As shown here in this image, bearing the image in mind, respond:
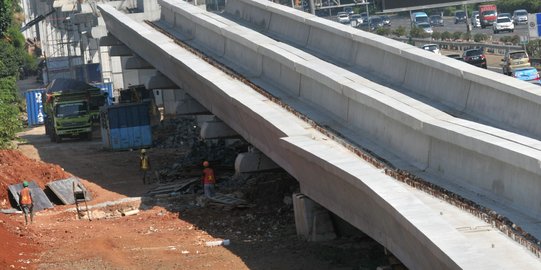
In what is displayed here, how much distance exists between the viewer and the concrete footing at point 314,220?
79.2 ft

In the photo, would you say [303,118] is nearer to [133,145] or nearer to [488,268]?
[488,268]

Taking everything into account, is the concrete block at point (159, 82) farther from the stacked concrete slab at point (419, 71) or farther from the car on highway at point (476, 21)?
the car on highway at point (476, 21)

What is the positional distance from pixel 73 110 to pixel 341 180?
38760 millimetres

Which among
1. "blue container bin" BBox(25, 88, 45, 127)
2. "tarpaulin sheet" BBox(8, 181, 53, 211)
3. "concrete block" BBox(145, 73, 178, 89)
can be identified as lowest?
"blue container bin" BBox(25, 88, 45, 127)

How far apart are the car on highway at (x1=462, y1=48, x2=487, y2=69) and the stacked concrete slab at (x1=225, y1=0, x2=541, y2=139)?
41.3ft

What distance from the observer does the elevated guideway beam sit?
14.3m

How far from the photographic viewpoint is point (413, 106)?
23.3m

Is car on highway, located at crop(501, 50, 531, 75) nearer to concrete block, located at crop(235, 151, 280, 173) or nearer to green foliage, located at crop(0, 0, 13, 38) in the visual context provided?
concrete block, located at crop(235, 151, 280, 173)

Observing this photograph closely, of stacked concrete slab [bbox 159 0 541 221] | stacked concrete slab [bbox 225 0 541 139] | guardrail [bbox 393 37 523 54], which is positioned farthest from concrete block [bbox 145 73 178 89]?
guardrail [bbox 393 37 523 54]

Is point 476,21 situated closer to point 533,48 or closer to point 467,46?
point 467,46

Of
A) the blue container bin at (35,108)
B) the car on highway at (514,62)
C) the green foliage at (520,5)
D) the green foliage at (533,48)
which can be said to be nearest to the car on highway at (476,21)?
the green foliage at (520,5)

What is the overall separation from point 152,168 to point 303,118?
17380 mm

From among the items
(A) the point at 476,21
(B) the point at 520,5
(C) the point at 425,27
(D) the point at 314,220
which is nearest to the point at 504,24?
(C) the point at 425,27

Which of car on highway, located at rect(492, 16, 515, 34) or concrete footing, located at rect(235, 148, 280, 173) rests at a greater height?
concrete footing, located at rect(235, 148, 280, 173)
